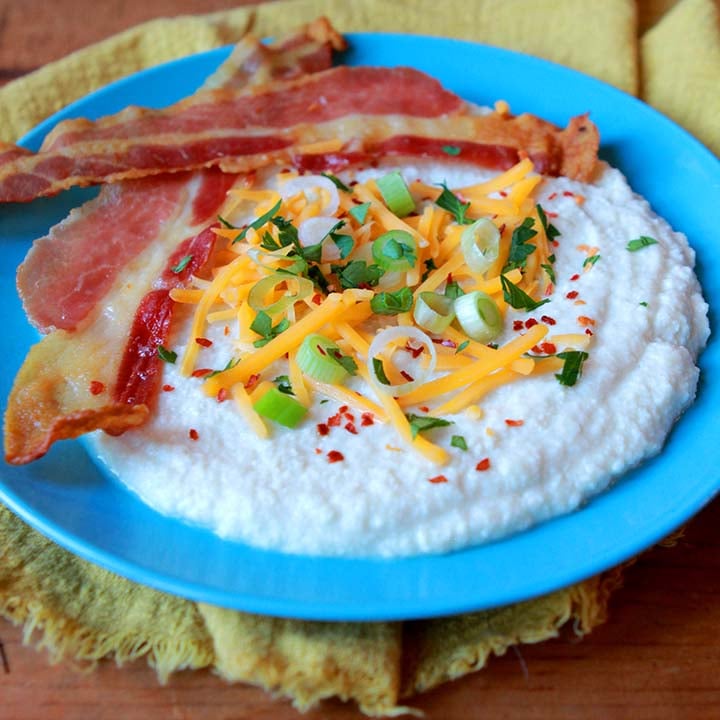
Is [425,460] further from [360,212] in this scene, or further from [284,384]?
[360,212]

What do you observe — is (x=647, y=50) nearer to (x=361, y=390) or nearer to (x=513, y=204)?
(x=513, y=204)

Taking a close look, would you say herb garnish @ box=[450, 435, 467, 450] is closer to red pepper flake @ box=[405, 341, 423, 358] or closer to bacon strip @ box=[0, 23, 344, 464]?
red pepper flake @ box=[405, 341, 423, 358]

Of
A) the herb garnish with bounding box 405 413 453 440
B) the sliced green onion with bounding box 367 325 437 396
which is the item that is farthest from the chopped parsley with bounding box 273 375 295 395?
the herb garnish with bounding box 405 413 453 440

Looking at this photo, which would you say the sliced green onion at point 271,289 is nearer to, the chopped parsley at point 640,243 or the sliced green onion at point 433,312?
the sliced green onion at point 433,312

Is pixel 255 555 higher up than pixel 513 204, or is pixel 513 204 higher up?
pixel 513 204

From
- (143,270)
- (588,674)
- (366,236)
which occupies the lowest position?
(588,674)

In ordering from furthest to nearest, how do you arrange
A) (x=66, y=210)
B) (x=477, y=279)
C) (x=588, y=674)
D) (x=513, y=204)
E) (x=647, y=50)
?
(x=647, y=50)
(x=66, y=210)
(x=513, y=204)
(x=477, y=279)
(x=588, y=674)

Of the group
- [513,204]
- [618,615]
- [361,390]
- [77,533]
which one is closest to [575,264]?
[513,204]
